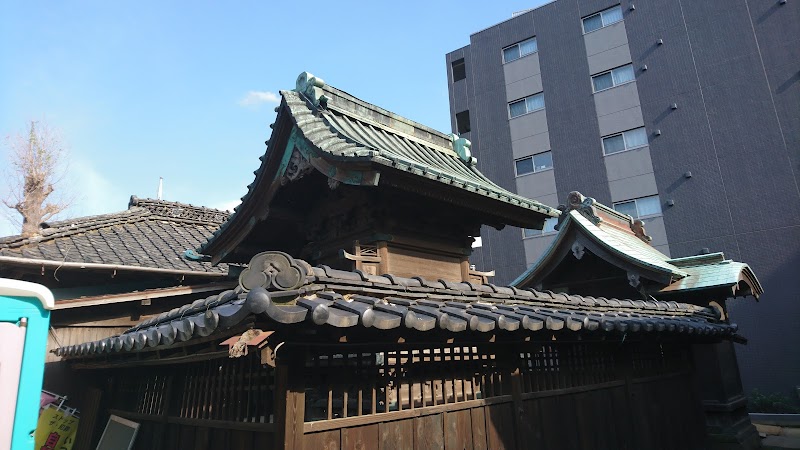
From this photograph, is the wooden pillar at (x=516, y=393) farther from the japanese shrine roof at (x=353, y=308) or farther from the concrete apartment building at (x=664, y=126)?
the concrete apartment building at (x=664, y=126)

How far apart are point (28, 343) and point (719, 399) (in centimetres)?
1271

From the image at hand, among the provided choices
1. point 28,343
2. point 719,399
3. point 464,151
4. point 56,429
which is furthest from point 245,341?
point 719,399

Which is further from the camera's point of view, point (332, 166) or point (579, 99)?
point (579, 99)

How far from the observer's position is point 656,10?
89.2 feet

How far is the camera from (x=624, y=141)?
1076 inches

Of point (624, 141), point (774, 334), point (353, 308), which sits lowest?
point (774, 334)

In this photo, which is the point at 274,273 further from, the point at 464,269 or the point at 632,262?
the point at 632,262

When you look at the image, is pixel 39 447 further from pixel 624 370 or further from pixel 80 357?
pixel 624 370

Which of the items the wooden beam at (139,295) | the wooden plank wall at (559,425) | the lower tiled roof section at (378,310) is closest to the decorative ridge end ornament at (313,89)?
the lower tiled roof section at (378,310)

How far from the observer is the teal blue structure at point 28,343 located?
10.9 ft

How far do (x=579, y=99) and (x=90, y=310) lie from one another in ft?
90.3

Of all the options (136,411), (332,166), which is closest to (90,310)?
(136,411)

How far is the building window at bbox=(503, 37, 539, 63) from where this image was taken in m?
31.4

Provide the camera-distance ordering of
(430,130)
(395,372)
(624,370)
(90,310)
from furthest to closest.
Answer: (430,130)
(90,310)
(624,370)
(395,372)
